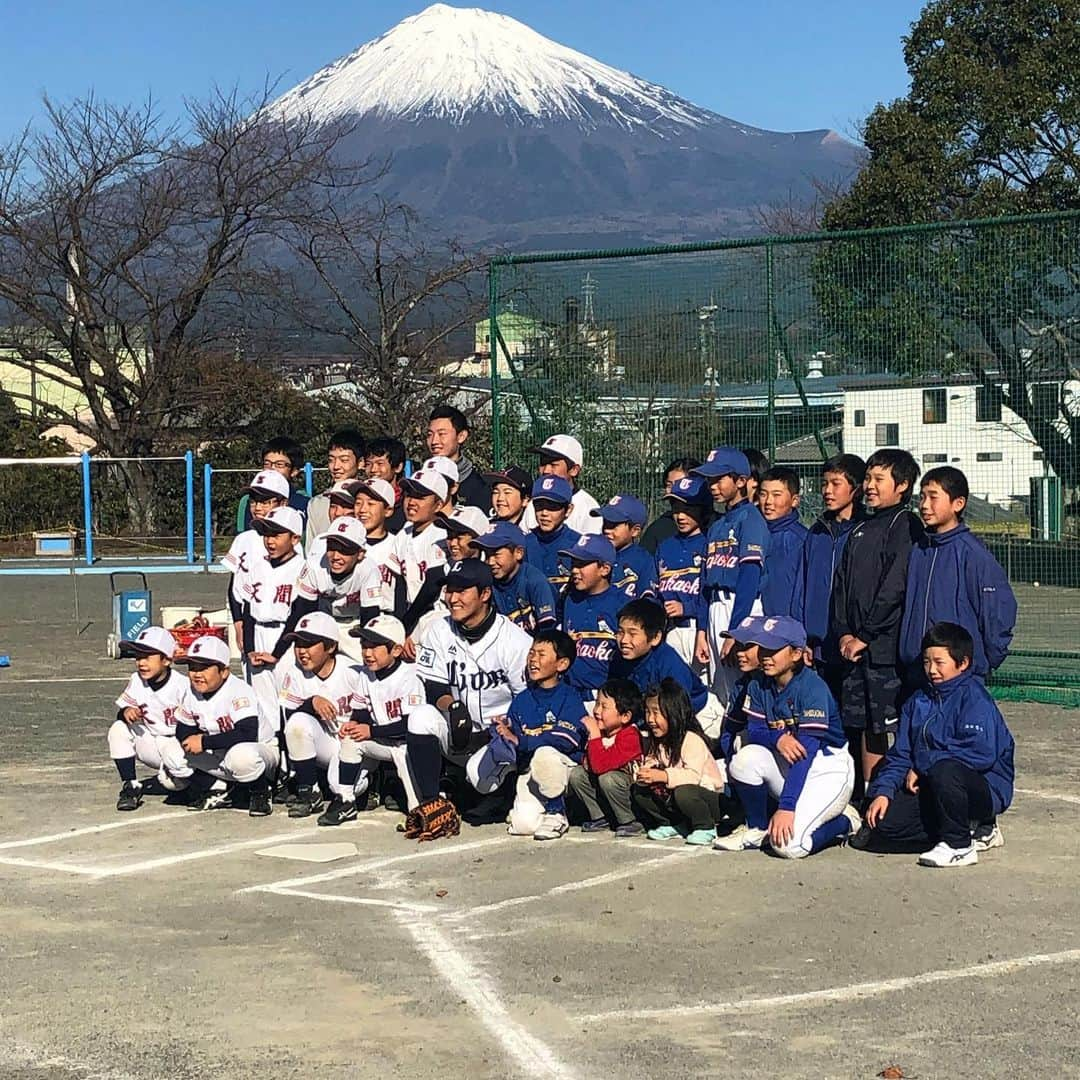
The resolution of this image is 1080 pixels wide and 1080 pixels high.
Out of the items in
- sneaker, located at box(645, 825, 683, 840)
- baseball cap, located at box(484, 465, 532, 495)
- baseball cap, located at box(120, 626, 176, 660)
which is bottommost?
sneaker, located at box(645, 825, 683, 840)

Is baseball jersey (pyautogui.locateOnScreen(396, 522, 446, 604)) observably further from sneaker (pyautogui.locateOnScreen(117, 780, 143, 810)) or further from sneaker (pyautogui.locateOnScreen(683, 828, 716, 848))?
sneaker (pyautogui.locateOnScreen(683, 828, 716, 848))

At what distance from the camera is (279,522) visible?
9.46 metres

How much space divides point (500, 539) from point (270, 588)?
1632 mm

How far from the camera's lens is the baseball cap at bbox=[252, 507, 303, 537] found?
9455mm

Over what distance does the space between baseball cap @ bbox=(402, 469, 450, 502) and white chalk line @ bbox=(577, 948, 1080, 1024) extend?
463 cm

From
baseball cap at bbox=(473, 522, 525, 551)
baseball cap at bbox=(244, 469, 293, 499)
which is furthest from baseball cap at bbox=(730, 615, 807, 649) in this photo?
baseball cap at bbox=(244, 469, 293, 499)

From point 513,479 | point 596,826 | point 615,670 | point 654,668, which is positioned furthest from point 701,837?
point 513,479

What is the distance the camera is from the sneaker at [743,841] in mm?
7582

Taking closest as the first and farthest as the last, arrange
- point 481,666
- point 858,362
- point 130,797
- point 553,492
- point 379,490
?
point 481,666 < point 130,797 < point 553,492 < point 379,490 < point 858,362

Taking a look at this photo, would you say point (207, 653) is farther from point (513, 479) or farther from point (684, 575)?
point (684, 575)

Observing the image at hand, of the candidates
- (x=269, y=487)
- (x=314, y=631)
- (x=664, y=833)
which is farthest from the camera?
(x=269, y=487)

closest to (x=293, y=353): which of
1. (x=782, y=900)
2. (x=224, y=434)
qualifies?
(x=224, y=434)

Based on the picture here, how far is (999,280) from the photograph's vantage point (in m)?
12.1

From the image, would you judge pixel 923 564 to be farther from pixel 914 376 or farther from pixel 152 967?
pixel 914 376
